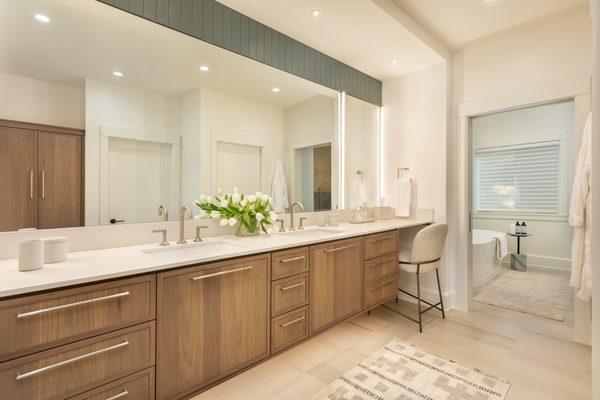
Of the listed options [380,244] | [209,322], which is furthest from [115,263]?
[380,244]

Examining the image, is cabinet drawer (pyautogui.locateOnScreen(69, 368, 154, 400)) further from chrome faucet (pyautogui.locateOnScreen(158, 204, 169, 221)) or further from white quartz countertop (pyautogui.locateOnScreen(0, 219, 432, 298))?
chrome faucet (pyautogui.locateOnScreen(158, 204, 169, 221))

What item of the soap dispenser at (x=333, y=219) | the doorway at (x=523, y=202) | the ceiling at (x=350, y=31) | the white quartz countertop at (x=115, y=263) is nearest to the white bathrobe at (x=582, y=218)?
the doorway at (x=523, y=202)

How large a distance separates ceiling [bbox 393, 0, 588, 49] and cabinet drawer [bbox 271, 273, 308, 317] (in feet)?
7.46

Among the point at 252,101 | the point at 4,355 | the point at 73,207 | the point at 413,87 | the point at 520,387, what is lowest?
the point at 520,387

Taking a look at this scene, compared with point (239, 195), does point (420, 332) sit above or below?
below

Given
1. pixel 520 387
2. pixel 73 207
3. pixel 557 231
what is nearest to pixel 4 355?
pixel 73 207

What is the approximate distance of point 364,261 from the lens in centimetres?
231

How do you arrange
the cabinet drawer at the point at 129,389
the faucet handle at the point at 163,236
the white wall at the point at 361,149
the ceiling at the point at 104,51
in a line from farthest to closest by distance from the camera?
the white wall at the point at 361,149, the faucet handle at the point at 163,236, the ceiling at the point at 104,51, the cabinet drawer at the point at 129,389

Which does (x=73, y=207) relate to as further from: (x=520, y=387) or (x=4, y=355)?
(x=520, y=387)

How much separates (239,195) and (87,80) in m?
1.10

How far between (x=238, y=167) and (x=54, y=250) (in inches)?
49.0

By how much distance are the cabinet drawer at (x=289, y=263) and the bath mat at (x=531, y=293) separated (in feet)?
8.13

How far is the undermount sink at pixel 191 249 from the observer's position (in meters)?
1.63

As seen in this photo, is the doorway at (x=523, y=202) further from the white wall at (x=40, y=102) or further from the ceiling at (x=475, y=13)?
the white wall at (x=40, y=102)
